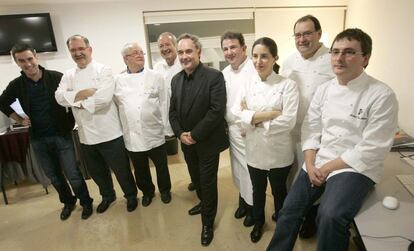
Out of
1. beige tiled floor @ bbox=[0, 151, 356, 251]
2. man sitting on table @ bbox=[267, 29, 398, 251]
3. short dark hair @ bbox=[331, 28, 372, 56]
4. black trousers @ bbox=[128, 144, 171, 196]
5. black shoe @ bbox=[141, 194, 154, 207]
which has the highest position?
short dark hair @ bbox=[331, 28, 372, 56]

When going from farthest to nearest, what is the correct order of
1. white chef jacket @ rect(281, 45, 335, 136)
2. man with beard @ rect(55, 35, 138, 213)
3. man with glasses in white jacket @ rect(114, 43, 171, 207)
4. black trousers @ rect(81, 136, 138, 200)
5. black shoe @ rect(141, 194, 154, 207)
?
black shoe @ rect(141, 194, 154, 207)
black trousers @ rect(81, 136, 138, 200)
man with glasses in white jacket @ rect(114, 43, 171, 207)
man with beard @ rect(55, 35, 138, 213)
white chef jacket @ rect(281, 45, 335, 136)

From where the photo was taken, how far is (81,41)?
6.61ft

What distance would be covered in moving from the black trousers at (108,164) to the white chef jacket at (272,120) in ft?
3.77

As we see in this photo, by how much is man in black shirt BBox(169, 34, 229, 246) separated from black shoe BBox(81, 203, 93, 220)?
115 centimetres

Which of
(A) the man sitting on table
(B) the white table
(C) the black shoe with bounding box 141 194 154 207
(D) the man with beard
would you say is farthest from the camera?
(C) the black shoe with bounding box 141 194 154 207

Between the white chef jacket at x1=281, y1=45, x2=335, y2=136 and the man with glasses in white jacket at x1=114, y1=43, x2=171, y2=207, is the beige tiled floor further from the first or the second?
the white chef jacket at x1=281, y1=45, x2=335, y2=136

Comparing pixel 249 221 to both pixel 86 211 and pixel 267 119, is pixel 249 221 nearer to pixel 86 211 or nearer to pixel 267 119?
pixel 267 119

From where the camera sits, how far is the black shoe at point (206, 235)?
195 cm

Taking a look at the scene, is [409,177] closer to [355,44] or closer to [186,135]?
[355,44]

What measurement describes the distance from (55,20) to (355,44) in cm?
371

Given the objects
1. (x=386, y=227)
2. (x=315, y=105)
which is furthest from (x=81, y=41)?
(x=386, y=227)

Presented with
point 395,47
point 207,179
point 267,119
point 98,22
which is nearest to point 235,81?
point 267,119

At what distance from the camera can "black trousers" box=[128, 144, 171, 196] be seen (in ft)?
7.81

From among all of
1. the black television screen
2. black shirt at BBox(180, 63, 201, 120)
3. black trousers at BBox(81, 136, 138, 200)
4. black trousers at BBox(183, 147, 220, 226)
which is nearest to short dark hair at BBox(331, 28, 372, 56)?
black shirt at BBox(180, 63, 201, 120)
